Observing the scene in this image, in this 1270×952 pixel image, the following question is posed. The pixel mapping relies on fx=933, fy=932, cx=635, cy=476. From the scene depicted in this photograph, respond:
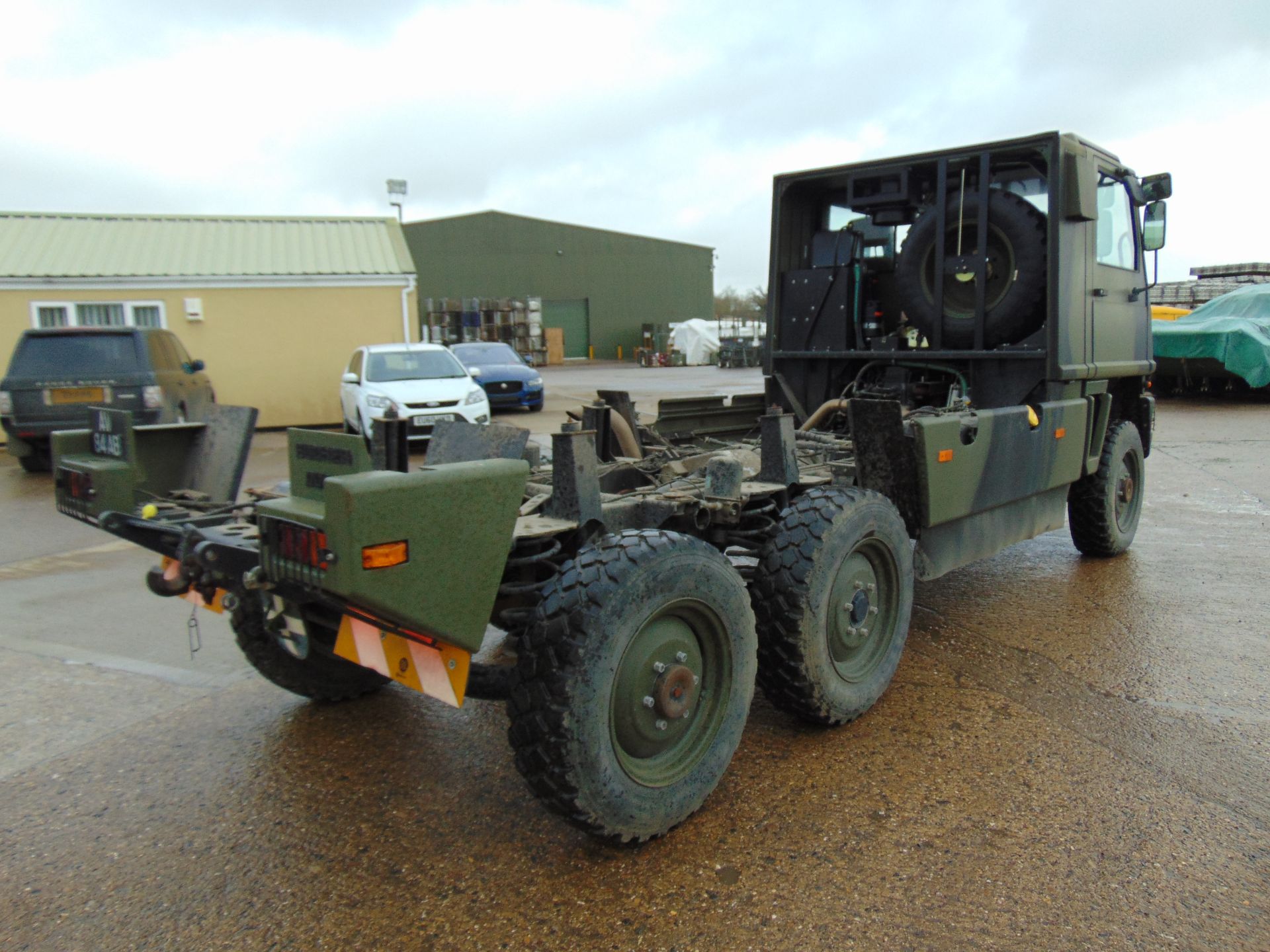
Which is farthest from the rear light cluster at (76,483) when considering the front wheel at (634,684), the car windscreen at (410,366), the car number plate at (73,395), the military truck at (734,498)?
the car windscreen at (410,366)

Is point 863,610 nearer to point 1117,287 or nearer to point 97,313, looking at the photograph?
point 1117,287

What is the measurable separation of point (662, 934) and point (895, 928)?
62cm

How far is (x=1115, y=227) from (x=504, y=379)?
13425mm

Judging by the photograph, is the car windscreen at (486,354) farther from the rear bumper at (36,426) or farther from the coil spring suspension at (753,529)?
the coil spring suspension at (753,529)

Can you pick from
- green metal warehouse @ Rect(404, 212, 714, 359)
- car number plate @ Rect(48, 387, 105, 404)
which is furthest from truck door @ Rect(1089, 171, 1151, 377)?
green metal warehouse @ Rect(404, 212, 714, 359)

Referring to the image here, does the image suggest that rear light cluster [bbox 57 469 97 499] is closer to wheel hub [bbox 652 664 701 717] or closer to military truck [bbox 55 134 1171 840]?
military truck [bbox 55 134 1171 840]

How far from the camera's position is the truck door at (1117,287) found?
18.1ft

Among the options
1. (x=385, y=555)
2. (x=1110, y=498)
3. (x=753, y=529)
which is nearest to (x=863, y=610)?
(x=753, y=529)

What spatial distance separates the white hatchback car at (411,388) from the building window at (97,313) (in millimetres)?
3764

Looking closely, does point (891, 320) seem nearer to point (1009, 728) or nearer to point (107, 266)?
point (1009, 728)

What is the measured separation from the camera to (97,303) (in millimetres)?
15047

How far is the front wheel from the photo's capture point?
2.62 meters

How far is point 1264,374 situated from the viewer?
16766 mm

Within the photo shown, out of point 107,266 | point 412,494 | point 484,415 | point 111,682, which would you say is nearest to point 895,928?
point 412,494
